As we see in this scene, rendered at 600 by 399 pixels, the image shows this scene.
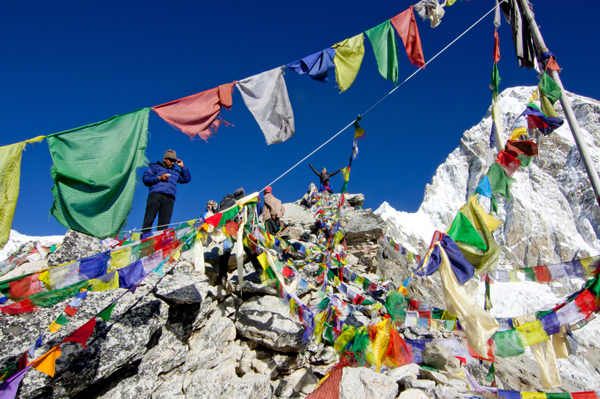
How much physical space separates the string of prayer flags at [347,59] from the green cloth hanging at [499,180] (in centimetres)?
278

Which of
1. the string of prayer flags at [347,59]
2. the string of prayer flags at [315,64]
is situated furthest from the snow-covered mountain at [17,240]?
the string of prayer flags at [347,59]

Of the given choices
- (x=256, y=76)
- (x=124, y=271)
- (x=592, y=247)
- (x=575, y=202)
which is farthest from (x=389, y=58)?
(x=575, y=202)

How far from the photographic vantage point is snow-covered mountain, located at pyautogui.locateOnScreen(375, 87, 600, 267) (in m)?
66.8

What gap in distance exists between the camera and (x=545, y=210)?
7231cm

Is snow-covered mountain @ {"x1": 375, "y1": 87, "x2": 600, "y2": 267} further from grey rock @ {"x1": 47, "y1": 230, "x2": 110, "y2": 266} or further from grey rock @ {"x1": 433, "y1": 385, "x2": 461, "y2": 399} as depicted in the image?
grey rock @ {"x1": 47, "y1": 230, "x2": 110, "y2": 266}

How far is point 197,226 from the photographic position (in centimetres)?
452

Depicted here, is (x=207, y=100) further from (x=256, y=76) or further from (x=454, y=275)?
(x=454, y=275)

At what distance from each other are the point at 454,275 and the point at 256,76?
4.23 meters

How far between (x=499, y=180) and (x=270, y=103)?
3671 millimetres

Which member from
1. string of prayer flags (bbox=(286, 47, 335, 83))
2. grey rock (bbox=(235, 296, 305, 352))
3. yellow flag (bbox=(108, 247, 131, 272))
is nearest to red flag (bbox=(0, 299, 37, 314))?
yellow flag (bbox=(108, 247, 131, 272))

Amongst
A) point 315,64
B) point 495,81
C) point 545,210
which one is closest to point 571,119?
point 495,81

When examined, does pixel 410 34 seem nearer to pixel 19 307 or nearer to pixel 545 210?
pixel 19 307

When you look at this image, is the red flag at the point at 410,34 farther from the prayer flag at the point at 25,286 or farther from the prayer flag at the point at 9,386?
the prayer flag at the point at 9,386

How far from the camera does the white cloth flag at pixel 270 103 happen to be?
16.3 ft
